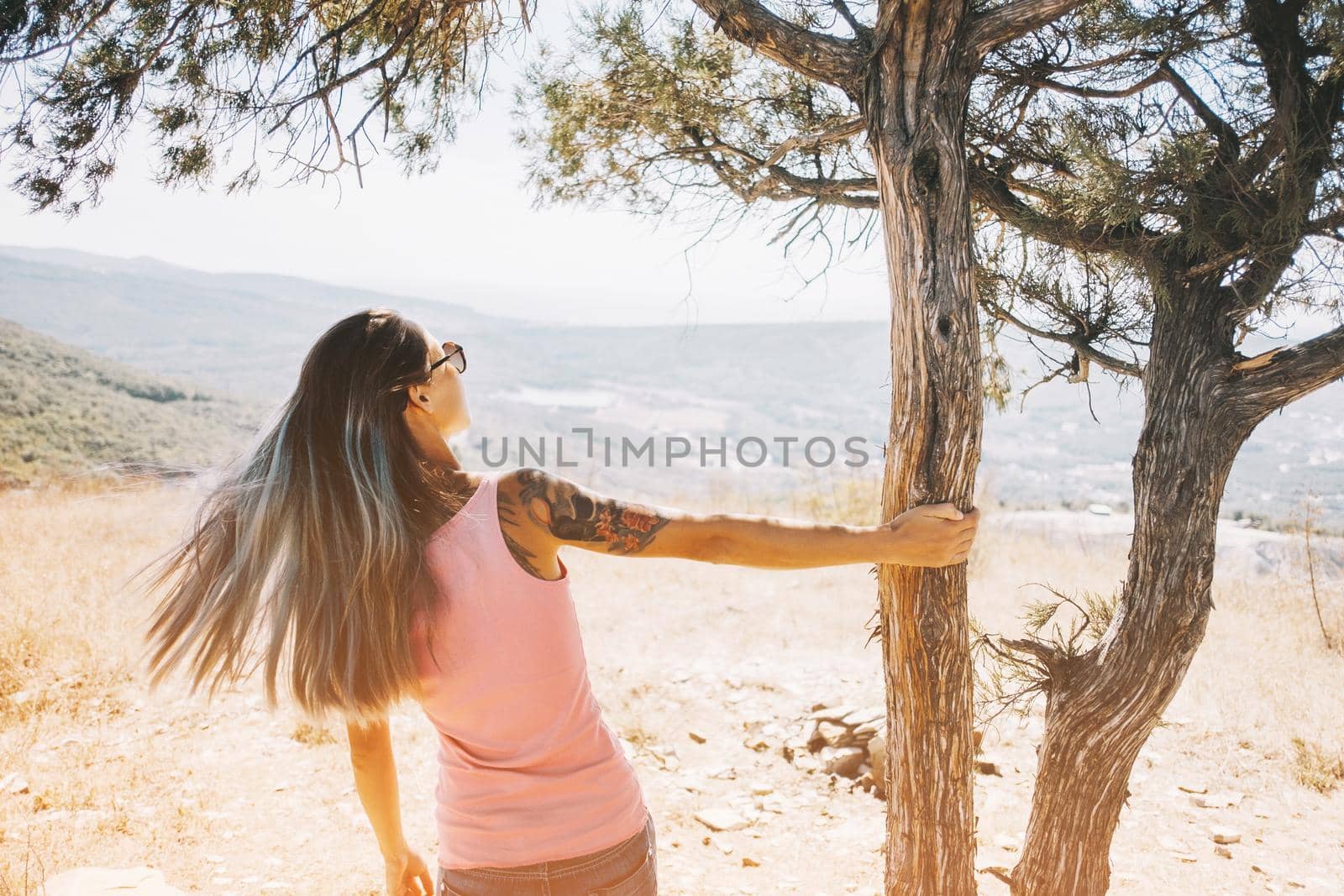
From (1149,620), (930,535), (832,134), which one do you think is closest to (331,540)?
(930,535)

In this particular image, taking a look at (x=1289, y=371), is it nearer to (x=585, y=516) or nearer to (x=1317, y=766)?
(x=585, y=516)

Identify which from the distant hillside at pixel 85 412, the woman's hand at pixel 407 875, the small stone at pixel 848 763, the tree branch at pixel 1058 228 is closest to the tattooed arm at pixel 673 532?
the woman's hand at pixel 407 875

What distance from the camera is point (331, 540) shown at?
118cm

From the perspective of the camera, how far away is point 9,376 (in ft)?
58.0

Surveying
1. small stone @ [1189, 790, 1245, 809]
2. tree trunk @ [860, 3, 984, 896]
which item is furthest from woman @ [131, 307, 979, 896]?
small stone @ [1189, 790, 1245, 809]

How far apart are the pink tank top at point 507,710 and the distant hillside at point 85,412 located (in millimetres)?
11133

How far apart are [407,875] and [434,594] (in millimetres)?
704

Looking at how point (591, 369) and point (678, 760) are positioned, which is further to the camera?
point (591, 369)

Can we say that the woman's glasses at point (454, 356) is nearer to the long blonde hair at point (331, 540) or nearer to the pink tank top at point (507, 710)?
the long blonde hair at point (331, 540)

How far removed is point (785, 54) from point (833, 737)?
3574 millimetres

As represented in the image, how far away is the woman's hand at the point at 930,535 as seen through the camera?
5.19 feet

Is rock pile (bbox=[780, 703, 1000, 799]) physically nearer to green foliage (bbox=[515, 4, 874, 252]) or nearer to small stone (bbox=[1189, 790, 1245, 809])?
small stone (bbox=[1189, 790, 1245, 809])

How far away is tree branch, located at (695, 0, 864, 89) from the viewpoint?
191 centimetres

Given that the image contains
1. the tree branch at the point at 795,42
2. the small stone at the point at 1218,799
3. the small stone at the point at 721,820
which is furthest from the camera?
the small stone at the point at 1218,799
